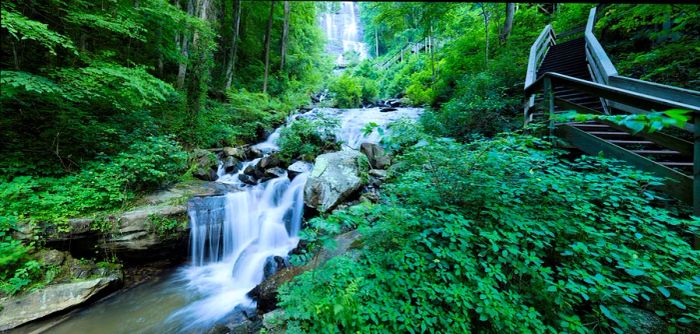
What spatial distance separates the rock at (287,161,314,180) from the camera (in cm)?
767

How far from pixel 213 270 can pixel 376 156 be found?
477 centimetres

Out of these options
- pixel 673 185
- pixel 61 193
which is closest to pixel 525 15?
pixel 673 185

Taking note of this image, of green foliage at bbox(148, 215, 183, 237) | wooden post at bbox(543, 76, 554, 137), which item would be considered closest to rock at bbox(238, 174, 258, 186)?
green foliage at bbox(148, 215, 183, 237)

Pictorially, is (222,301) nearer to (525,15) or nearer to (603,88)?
(603,88)

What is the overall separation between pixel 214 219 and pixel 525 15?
1366 cm

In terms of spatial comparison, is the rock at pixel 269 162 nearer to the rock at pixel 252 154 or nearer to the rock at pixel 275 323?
the rock at pixel 252 154

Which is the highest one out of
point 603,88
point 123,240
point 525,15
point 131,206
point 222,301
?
point 525,15

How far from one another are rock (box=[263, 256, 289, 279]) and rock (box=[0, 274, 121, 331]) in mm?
2421

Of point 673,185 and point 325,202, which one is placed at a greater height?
point 673,185

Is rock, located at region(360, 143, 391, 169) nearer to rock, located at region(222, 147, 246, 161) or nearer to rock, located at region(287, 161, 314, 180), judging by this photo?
rock, located at region(287, 161, 314, 180)

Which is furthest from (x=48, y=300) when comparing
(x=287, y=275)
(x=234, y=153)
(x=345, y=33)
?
(x=345, y=33)

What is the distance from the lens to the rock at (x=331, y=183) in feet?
20.0

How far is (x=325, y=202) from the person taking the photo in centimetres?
604

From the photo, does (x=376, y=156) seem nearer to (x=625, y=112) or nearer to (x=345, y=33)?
(x=625, y=112)
